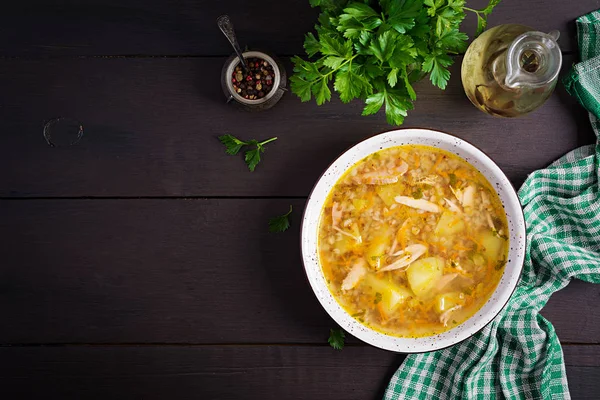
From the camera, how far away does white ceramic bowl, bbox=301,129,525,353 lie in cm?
173

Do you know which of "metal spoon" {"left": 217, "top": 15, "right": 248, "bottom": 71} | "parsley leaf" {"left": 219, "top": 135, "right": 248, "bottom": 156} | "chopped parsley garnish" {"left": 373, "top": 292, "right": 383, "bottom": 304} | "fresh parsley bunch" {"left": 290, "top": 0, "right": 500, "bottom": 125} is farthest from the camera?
"parsley leaf" {"left": 219, "top": 135, "right": 248, "bottom": 156}

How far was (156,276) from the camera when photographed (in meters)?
1.98

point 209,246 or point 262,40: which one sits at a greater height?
point 262,40

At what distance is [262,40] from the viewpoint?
193 centimetres

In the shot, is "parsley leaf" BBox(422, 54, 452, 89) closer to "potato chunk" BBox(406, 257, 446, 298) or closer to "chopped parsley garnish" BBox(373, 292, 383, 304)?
"potato chunk" BBox(406, 257, 446, 298)

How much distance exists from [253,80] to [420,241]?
28.1 inches

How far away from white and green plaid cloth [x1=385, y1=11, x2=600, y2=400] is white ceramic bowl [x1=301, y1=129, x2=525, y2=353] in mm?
156

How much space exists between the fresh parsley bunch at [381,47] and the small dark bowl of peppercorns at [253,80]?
0.45 ft

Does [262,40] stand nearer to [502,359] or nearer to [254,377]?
[254,377]

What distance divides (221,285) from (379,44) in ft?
3.07

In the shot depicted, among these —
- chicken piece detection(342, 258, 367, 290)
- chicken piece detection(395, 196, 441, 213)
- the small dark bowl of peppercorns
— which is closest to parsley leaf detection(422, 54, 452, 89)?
chicken piece detection(395, 196, 441, 213)

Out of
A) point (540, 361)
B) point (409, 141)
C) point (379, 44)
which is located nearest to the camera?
point (379, 44)

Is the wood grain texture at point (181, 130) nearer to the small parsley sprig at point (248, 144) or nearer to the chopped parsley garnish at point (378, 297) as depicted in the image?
the small parsley sprig at point (248, 144)

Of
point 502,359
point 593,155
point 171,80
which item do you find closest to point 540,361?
point 502,359
